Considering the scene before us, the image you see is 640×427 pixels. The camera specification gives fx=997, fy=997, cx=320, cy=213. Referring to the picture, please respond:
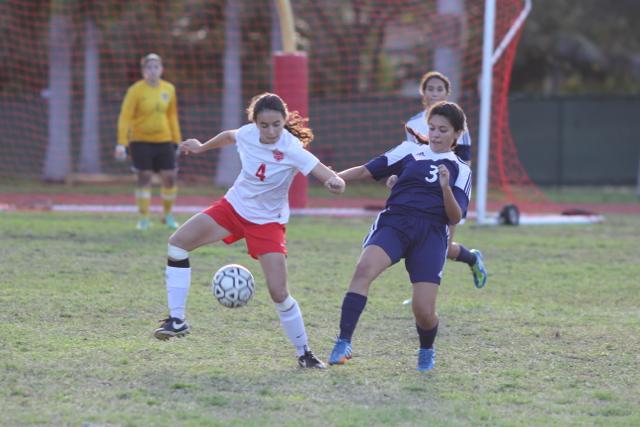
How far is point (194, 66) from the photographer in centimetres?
2153

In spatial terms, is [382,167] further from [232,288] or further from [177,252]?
[177,252]

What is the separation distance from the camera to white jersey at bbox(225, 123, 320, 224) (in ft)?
18.9

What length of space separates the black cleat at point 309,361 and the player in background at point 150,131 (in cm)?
623

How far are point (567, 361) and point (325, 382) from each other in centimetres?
158

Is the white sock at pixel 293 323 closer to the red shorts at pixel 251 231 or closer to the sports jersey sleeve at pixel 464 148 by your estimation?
the red shorts at pixel 251 231

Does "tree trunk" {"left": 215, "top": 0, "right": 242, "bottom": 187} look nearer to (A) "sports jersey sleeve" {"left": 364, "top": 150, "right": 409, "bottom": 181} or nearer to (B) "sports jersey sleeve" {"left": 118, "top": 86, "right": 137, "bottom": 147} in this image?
(B) "sports jersey sleeve" {"left": 118, "top": 86, "right": 137, "bottom": 147}

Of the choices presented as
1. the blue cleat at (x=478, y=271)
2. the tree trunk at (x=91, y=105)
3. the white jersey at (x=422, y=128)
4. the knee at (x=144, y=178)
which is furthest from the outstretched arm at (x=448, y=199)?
the tree trunk at (x=91, y=105)

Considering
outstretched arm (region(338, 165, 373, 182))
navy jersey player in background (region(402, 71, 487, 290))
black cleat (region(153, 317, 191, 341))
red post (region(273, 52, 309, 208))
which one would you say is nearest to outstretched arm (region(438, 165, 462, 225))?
outstretched arm (region(338, 165, 373, 182))

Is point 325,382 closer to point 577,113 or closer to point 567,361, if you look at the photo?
point 567,361

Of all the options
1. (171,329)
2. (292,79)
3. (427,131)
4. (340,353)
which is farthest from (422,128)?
(292,79)

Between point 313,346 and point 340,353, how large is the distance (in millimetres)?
577

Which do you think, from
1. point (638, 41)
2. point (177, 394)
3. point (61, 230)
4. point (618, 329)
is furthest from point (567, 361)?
point (638, 41)

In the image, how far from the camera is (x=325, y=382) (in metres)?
5.30

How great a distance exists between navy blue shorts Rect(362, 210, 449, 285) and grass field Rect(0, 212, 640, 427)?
57cm
